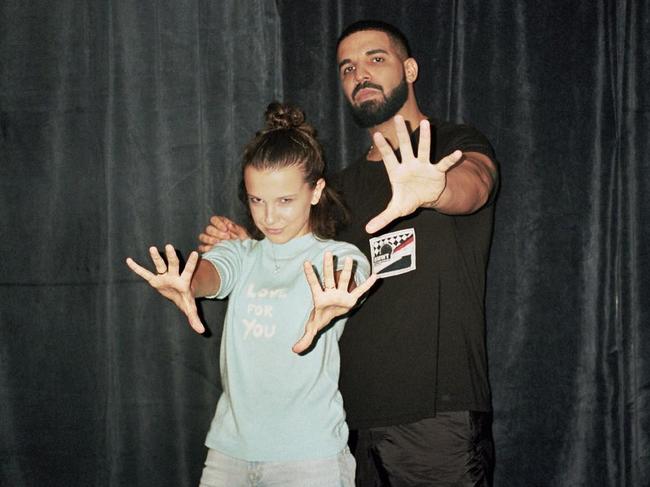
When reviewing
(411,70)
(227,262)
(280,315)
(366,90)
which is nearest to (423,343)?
(280,315)

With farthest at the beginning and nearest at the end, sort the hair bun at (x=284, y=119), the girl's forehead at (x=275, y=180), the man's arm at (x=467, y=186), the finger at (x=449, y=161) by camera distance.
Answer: the hair bun at (x=284, y=119) → the girl's forehead at (x=275, y=180) → the man's arm at (x=467, y=186) → the finger at (x=449, y=161)

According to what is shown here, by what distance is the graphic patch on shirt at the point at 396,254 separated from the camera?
164 centimetres

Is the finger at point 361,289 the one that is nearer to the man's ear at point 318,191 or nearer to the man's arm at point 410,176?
the man's arm at point 410,176

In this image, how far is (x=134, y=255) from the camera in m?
2.24

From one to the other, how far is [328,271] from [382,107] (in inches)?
32.7

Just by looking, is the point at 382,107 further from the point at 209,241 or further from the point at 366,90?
the point at 209,241

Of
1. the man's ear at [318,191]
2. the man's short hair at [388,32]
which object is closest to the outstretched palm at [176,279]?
the man's ear at [318,191]

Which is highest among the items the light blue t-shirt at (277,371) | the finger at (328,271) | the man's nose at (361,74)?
the man's nose at (361,74)

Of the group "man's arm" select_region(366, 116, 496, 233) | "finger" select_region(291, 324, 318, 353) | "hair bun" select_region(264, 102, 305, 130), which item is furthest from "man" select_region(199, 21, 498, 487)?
"finger" select_region(291, 324, 318, 353)

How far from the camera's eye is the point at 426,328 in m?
1.62

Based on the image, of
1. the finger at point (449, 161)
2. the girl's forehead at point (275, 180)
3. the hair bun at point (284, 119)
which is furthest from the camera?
the hair bun at point (284, 119)

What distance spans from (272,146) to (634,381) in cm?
142

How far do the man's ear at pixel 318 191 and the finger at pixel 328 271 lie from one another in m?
0.36

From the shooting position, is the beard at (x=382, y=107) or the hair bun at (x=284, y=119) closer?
the hair bun at (x=284, y=119)
